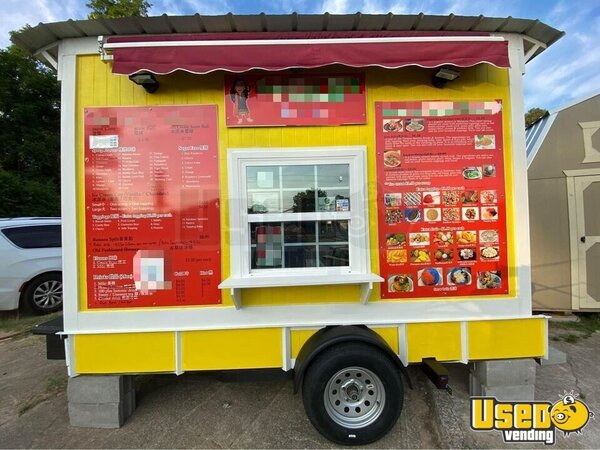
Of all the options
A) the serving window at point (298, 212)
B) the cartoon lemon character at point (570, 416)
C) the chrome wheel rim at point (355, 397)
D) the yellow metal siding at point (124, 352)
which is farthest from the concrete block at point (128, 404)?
the cartoon lemon character at point (570, 416)

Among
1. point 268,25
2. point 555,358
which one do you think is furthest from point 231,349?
point 555,358

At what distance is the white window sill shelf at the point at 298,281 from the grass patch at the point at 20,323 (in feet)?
14.0

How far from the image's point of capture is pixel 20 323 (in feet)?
17.6

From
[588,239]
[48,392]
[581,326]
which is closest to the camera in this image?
[48,392]

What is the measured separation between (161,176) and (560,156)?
5858 millimetres

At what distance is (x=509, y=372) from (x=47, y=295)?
666cm

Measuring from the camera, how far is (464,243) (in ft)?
9.48

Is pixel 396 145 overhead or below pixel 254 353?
overhead

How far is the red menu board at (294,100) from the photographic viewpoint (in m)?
2.81

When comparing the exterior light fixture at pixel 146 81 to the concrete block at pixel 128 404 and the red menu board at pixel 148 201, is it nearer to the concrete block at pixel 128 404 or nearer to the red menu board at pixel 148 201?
the red menu board at pixel 148 201

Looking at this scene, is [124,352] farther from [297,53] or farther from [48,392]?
[297,53]

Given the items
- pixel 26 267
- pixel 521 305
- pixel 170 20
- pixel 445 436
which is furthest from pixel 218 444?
pixel 26 267

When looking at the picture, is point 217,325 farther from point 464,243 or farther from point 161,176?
point 464,243

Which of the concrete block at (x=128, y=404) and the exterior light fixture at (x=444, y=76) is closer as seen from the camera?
the exterior light fixture at (x=444, y=76)
